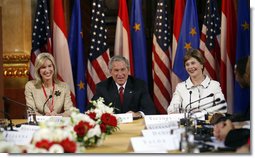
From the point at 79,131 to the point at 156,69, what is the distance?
115 inches

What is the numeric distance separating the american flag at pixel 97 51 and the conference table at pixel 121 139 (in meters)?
1.66

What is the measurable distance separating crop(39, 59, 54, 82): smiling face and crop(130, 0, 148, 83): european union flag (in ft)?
4.20

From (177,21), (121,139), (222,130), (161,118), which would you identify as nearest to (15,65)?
(177,21)

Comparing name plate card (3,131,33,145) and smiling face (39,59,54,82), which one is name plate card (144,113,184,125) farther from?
smiling face (39,59,54,82)

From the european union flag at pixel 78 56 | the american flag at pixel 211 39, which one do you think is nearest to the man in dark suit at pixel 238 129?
the american flag at pixel 211 39

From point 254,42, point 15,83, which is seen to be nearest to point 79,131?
point 254,42

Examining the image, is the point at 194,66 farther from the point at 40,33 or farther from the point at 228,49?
the point at 40,33

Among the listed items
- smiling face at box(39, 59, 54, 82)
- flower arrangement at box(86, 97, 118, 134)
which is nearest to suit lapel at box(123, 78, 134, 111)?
smiling face at box(39, 59, 54, 82)

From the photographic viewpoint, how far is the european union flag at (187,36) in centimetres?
539

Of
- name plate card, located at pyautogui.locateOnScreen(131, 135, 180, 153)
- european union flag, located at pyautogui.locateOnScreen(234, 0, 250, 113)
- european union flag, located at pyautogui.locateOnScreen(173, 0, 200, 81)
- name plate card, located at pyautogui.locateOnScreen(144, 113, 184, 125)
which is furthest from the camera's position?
european union flag, located at pyautogui.locateOnScreen(173, 0, 200, 81)

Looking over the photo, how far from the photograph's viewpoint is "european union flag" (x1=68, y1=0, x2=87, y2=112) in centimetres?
555

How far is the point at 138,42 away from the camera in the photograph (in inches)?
220

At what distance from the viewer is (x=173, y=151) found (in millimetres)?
2576

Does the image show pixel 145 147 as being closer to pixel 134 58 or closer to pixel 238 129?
pixel 238 129
